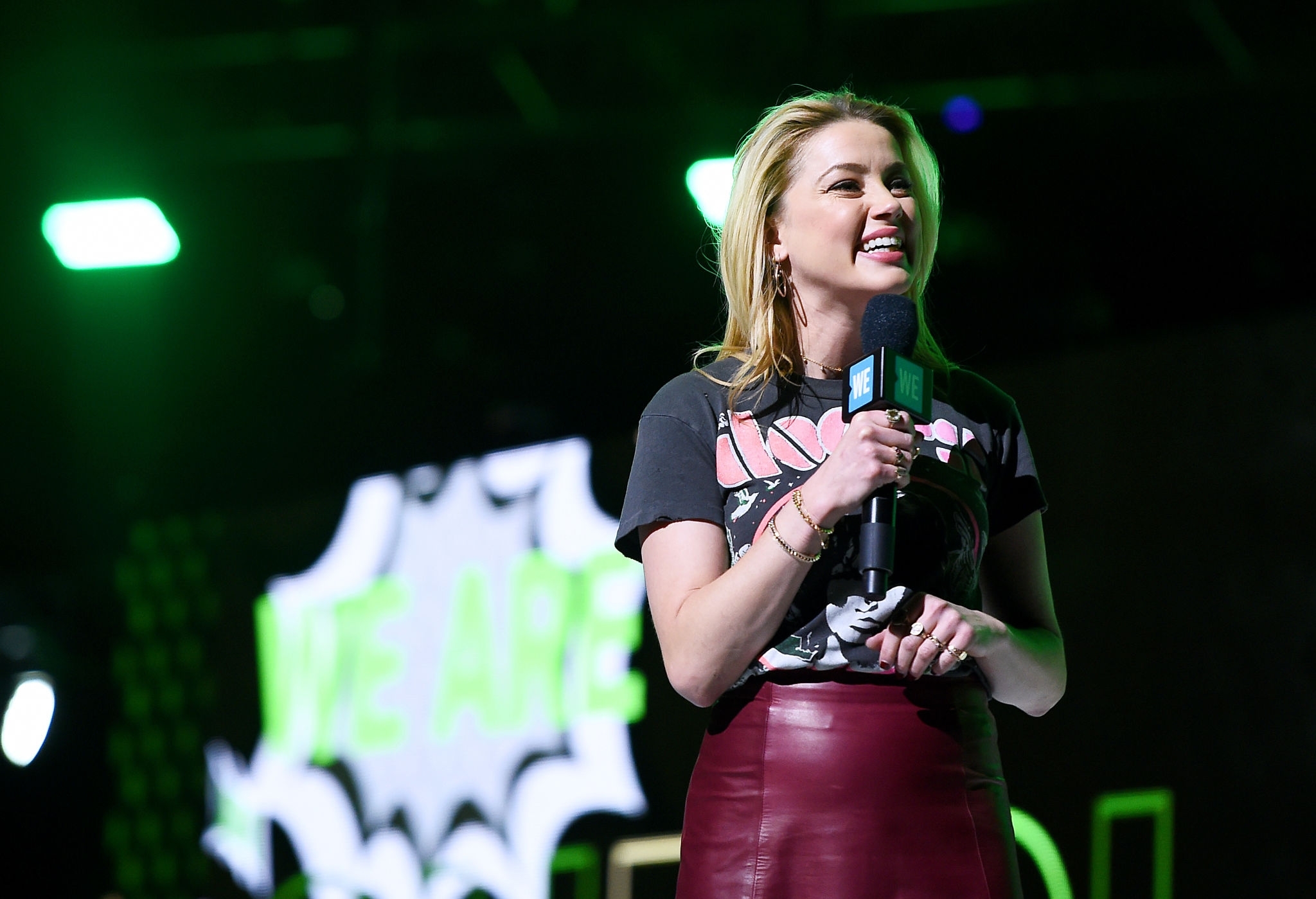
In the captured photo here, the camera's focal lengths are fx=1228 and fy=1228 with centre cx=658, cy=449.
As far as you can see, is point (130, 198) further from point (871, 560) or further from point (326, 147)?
point (871, 560)

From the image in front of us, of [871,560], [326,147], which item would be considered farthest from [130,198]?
[871,560]

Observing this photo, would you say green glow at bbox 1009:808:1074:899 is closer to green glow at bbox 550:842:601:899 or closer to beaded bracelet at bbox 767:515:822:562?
green glow at bbox 550:842:601:899

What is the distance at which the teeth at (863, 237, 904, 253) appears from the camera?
1368mm

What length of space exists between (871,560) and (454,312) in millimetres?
2976

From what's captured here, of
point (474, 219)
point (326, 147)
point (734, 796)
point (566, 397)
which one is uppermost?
point (326, 147)

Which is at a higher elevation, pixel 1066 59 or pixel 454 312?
pixel 1066 59

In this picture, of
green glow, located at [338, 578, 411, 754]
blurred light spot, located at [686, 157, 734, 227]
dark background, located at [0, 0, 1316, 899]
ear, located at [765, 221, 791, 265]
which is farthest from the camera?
blurred light spot, located at [686, 157, 734, 227]

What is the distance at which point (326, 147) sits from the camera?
4.18 meters

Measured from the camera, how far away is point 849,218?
1373 mm

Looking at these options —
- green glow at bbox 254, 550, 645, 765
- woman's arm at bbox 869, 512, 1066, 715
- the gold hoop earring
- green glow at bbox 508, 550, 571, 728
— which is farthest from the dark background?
the gold hoop earring

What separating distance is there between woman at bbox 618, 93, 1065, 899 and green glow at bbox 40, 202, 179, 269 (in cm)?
322

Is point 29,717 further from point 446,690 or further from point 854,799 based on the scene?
point 854,799

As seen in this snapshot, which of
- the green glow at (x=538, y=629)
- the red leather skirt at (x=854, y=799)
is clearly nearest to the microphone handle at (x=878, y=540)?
the red leather skirt at (x=854, y=799)

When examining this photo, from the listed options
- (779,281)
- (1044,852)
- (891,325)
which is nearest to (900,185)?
(779,281)
